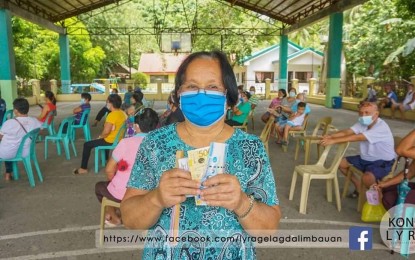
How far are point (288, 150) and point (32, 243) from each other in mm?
5011

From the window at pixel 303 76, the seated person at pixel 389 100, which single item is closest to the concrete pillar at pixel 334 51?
the seated person at pixel 389 100

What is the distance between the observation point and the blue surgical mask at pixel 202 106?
4.35 ft

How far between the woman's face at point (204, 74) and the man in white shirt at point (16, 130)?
12.7 ft

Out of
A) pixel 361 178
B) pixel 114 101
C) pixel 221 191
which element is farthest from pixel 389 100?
pixel 221 191

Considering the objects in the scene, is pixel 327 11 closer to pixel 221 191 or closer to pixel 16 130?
pixel 16 130

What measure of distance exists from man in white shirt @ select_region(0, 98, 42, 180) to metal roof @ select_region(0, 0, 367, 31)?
994cm

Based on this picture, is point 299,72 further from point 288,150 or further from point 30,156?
point 30,156

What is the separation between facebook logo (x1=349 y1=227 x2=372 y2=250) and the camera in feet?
10.2

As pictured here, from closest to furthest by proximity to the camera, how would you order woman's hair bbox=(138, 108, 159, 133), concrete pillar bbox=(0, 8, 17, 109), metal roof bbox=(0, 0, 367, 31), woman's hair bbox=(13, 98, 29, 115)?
woman's hair bbox=(138, 108, 159, 133) → woman's hair bbox=(13, 98, 29, 115) → concrete pillar bbox=(0, 8, 17, 109) → metal roof bbox=(0, 0, 367, 31)

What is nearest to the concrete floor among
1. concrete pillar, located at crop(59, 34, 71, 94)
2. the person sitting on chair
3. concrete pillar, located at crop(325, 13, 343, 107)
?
the person sitting on chair

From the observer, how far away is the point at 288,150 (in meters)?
7.08

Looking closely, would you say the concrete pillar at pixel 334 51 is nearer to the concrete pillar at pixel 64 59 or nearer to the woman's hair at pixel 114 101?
the woman's hair at pixel 114 101

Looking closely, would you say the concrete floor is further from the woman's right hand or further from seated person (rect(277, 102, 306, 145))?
the woman's right hand

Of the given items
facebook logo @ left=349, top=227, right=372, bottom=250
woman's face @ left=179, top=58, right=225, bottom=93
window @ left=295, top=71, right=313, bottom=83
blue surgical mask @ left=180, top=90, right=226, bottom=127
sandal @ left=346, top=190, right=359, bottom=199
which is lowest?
facebook logo @ left=349, top=227, right=372, bottom=250
